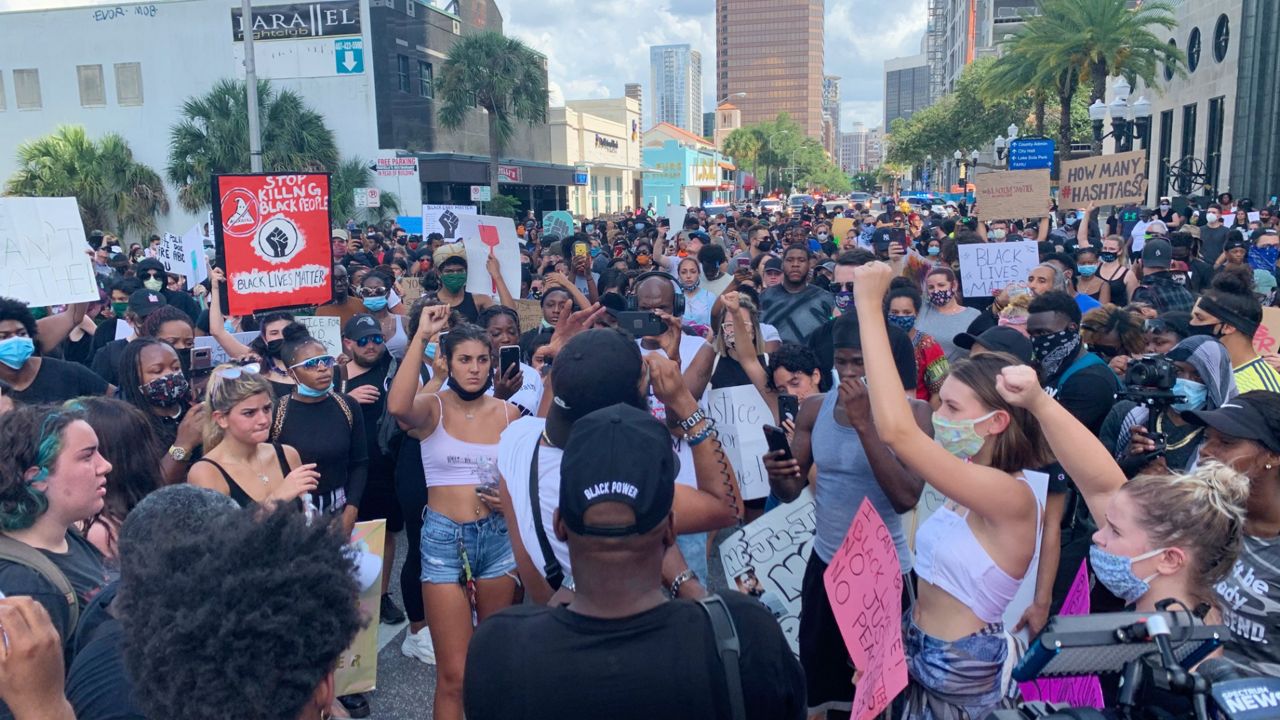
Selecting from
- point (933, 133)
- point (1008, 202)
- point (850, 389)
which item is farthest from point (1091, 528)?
point (933, 133)

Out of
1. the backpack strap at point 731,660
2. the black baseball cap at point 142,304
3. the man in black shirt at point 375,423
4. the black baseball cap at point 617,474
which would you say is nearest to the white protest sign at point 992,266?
the man in black shirt at point 375,423

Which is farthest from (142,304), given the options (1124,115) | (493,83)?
(493,83)

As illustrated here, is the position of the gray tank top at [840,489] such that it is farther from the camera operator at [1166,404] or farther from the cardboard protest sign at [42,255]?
the cardboard protest sign at [42,255]

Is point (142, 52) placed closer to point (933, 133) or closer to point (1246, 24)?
point (1246, 24)

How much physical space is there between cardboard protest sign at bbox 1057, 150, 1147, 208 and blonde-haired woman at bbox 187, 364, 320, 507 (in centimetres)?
1028

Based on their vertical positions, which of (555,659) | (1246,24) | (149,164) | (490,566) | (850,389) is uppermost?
(1246,24)

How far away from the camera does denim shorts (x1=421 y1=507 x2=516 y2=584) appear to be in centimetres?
409

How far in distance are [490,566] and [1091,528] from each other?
2586 millimetres

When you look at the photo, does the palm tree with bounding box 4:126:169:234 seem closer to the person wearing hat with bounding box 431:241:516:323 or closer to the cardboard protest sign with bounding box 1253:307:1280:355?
the person wearing hat with bounding box 431:241:516:323

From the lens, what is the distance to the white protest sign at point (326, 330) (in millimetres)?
6391

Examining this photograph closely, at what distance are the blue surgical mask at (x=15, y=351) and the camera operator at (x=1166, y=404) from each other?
17.3 ft

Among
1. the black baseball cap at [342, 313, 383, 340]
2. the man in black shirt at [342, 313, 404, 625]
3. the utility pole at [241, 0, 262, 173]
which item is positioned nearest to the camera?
the man in black shirt at [342, 313, 404, 625]

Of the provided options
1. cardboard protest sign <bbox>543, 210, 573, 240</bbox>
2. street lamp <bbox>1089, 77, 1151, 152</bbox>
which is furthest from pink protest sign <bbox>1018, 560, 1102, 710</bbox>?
street lamp <bbox>1089, 77, 1151, 152</bbox>

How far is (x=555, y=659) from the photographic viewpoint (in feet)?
6.19
